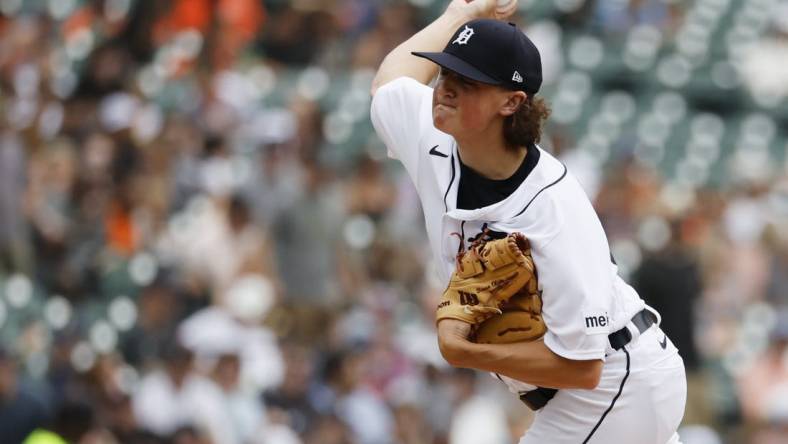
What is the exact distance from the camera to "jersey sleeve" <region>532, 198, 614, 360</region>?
13.3 feet

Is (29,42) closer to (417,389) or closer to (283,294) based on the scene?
(283,294)

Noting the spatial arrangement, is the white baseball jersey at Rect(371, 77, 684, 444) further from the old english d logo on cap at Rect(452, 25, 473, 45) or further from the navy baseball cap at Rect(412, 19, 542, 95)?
the old english d logo on cap at Rect(452, 25, 473, 45)

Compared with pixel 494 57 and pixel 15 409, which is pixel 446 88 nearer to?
pixel 494 57

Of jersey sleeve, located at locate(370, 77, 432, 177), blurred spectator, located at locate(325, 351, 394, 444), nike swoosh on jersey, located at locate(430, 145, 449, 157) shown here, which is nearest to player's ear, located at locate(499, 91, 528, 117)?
nike swoosh on jersey, located at locate(430, 145, 449, 157)

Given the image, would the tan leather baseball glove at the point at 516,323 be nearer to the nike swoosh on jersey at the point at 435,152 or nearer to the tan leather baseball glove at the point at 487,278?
the tan leather baseball glove at the point at 487,278

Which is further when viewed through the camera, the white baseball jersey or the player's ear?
the player's ear

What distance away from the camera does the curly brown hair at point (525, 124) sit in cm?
421

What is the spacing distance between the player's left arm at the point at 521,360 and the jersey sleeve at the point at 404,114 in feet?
2.03

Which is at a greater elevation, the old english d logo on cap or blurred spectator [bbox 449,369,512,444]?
the old english d logo on cap

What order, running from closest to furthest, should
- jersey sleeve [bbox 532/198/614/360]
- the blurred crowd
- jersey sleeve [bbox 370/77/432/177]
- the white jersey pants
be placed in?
1. jersey sleeve [bbox 532/198/614/360]
2. the white jersey pants
3. jersey sleeve [bbox 370/77/432/177]
4. the blurred crowd

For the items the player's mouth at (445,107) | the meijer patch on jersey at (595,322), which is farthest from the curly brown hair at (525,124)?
the meijer patch on jersey at (595,322)

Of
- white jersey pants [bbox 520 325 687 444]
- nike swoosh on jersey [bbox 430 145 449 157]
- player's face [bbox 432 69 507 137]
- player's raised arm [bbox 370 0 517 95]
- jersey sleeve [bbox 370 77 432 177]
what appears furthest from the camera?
player's raised arm [bbox 370 0 517 95]

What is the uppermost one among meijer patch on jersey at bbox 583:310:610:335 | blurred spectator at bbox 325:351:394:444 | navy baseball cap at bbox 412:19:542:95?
navy baseball cap at bbox 412:19:542:95

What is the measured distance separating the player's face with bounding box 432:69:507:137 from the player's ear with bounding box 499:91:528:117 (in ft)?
0.03
